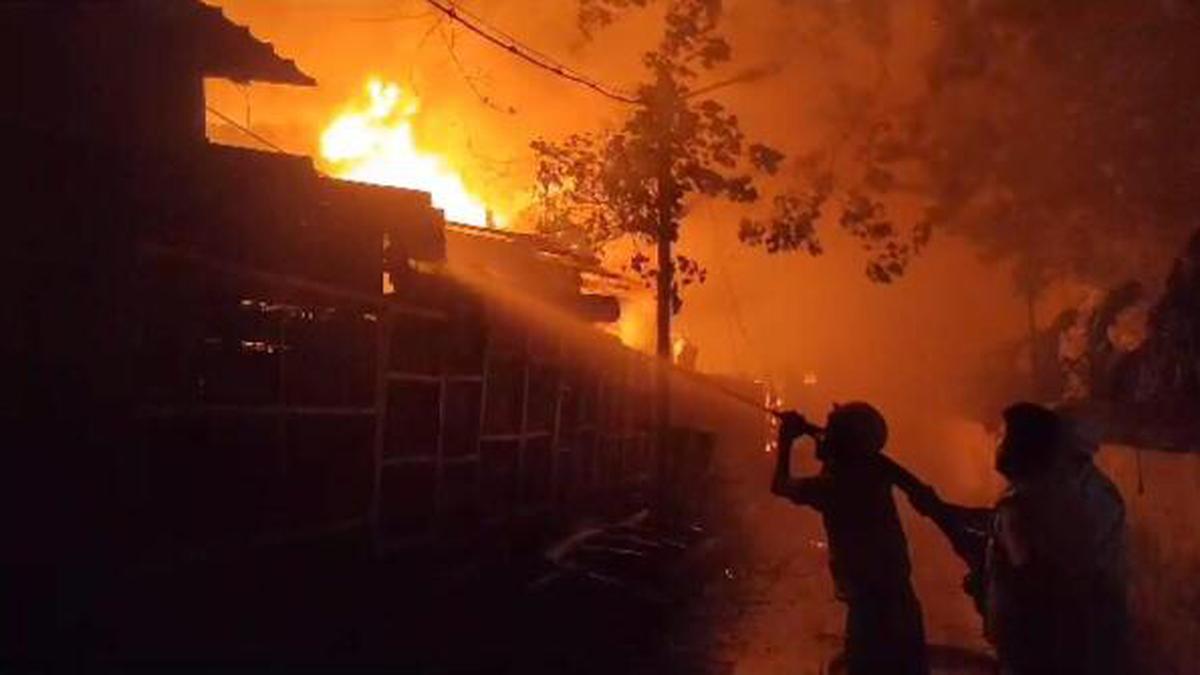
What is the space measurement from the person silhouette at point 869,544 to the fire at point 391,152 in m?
16.1

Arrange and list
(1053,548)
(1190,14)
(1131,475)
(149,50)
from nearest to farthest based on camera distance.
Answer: (1053,548), (149,50), (1131,475), (1190,14)

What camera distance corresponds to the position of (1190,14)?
1064 inches

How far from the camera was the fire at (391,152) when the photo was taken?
22172 millimetres

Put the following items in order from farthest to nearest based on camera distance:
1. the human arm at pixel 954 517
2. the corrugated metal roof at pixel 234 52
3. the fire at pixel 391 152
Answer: the fire at pixel 391 152 < the corrugated metal roof at pixel 234 52 < the human arm at pixel 954 517

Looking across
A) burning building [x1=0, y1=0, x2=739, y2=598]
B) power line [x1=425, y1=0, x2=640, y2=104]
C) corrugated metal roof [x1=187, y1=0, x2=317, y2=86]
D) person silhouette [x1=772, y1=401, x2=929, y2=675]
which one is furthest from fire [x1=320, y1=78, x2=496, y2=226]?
person silhouette [x1=772, y1=401, x2=929, y2=675]

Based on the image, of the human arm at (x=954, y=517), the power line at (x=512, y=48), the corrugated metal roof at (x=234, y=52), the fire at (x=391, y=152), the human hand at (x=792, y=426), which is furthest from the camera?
the fire at (x=391, y=152)

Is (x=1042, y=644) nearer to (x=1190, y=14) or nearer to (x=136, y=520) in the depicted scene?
(x=136, y=520)

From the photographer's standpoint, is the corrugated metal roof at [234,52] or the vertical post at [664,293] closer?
the corrugated metal roof at [234,52]

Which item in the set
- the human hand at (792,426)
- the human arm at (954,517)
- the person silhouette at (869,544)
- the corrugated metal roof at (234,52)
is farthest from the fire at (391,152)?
the human arm at (954,517)

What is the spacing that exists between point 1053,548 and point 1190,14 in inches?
1030

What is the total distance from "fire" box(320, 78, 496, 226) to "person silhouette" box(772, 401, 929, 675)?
16127 millimetres

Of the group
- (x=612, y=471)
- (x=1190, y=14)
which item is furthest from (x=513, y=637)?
(x=1190, y=14)

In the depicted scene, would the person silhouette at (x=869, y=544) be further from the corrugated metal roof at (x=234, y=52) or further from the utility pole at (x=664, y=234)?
the utility pole at (x=664, y=234)

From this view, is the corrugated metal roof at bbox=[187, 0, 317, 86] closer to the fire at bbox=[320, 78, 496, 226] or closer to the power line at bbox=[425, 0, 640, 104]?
the power line at bbox=[425, 0, 640, 104]
